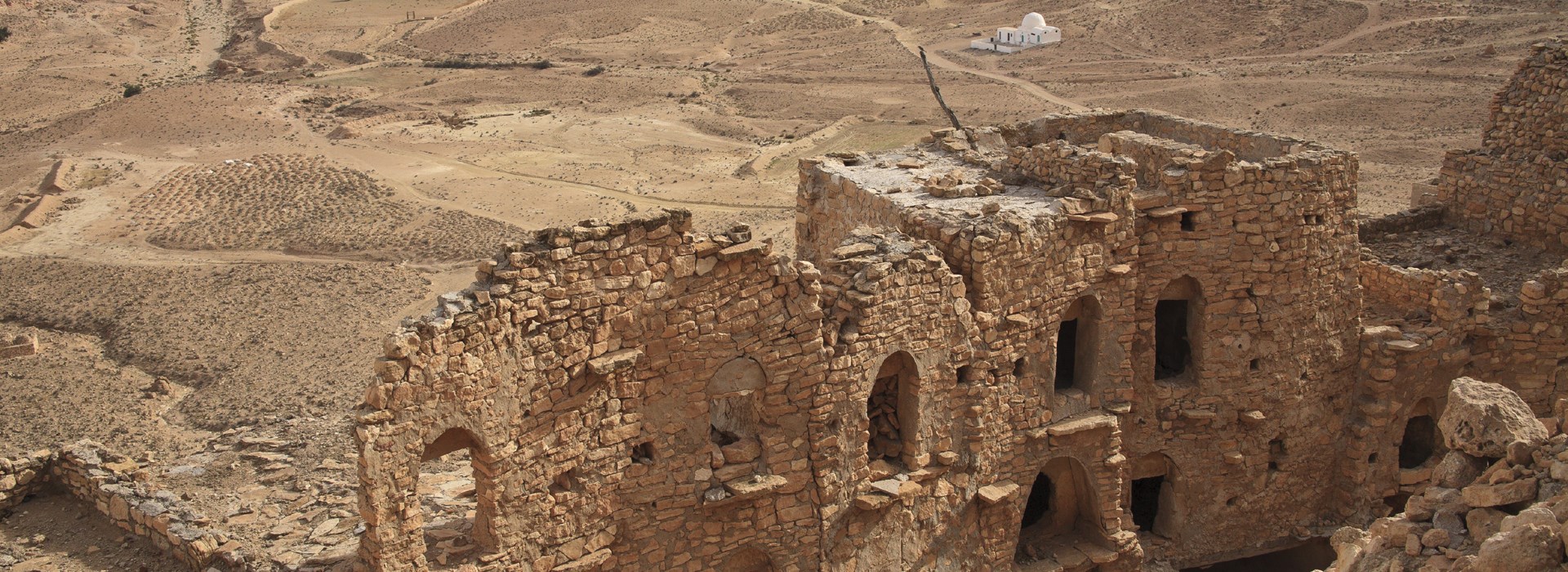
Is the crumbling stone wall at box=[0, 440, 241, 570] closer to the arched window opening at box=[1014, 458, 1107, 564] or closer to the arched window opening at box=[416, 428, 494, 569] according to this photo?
the arched window opening at box=[416, 428, 494, 569]

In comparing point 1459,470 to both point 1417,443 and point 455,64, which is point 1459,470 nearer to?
point 1417,443

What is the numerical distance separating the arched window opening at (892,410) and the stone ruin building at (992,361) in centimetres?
5

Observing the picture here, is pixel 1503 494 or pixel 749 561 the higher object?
pixel 1503 494

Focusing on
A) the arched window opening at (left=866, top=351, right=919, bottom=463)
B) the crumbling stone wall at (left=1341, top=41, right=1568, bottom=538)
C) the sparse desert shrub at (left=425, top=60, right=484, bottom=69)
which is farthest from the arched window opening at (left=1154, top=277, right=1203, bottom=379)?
the sparse desert shrub at (left=425, top=60, right=484, bottom=69)

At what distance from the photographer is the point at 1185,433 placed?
17.8m

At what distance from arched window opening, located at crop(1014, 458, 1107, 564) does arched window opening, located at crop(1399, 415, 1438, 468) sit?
507cm

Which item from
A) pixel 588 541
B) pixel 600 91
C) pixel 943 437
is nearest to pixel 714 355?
pixel 588 541

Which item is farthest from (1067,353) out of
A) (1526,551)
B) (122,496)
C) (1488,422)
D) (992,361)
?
(122,496)

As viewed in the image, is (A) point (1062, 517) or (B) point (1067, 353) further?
(B) point (1067, 353)

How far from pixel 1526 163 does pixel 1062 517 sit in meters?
8.94

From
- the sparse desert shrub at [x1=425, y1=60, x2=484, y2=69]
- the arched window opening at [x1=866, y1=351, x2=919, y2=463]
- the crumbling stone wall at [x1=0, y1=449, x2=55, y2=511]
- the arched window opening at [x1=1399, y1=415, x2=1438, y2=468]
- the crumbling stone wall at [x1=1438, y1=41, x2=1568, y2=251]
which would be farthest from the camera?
the sparse desert shrub at [x1=425, y1=60, x2=484, y2=69]

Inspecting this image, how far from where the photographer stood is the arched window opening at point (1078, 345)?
656 inches

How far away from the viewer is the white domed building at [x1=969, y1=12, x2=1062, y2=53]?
65350 mm

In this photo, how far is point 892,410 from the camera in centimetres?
1559
